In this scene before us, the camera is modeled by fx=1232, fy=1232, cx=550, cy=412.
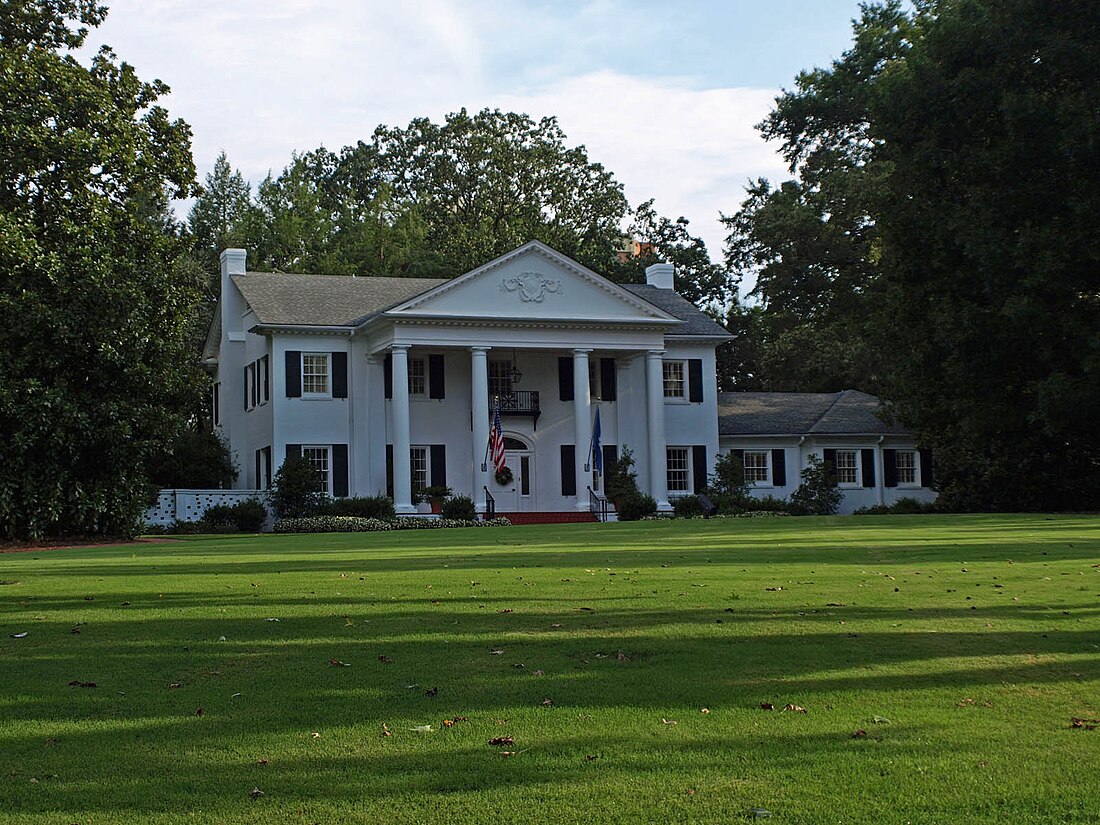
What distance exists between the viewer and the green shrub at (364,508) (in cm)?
3803

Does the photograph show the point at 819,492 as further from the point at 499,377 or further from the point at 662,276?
the point at 499,377

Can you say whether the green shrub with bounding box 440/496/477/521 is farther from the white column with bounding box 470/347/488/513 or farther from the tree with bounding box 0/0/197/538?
the tree with bounding box 0/0/197/538

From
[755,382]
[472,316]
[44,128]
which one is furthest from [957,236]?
[755,382]

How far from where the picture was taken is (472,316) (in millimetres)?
39781

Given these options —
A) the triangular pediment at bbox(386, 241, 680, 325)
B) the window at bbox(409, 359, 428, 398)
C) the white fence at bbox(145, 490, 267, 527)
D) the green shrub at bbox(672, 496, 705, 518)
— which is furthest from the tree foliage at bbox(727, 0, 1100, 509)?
the white fence at bbox(145, 490, 267, 527)

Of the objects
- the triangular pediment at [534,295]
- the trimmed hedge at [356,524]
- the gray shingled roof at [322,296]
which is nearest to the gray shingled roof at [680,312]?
the triangular pediment at [534,295]

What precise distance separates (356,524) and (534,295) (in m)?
10.1

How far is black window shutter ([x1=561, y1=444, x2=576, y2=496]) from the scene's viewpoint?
43.2 meters

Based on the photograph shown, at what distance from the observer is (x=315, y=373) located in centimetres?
4078

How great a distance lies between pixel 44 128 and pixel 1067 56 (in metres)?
22.7

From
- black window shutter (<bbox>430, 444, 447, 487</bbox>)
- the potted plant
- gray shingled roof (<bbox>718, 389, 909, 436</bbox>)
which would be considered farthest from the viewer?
gray shingled roof (<bbox>718, 389, 909, 436</bbox>)

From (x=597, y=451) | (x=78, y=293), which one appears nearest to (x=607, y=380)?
(x=597, y=451)

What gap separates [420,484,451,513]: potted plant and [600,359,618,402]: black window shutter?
25.2ft

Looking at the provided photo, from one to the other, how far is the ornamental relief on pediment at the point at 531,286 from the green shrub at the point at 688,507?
8.13 m
